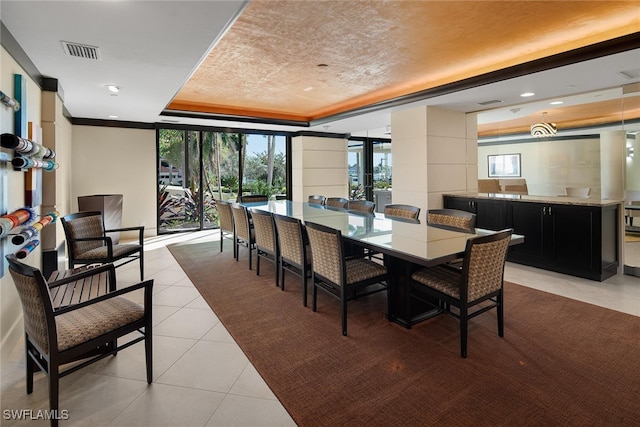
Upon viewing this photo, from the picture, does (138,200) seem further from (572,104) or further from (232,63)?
(572,104)

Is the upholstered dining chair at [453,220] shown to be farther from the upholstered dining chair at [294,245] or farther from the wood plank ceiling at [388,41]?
the wood plank ceiling at [388,41]

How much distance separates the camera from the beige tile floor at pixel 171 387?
176cm

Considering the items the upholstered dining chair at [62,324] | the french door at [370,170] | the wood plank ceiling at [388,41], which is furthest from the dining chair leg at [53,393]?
the french door at [370,170]

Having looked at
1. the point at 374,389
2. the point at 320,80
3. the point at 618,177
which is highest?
the point at 320,80

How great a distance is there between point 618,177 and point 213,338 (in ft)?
16.5

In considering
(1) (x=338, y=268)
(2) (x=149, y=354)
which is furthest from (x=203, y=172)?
(2) (x=149, y=354)

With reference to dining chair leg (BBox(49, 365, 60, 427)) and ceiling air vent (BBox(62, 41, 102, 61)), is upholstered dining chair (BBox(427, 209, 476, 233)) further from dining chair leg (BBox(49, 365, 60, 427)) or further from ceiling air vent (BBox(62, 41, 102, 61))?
ceiling air vent (BBox(62, 41, 102, 61))

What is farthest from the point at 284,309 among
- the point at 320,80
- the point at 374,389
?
the point at 320,80

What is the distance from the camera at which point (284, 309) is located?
3.14 m

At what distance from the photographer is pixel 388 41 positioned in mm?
3340

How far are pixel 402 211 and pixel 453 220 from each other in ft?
2.78

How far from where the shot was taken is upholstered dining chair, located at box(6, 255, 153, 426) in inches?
63.1

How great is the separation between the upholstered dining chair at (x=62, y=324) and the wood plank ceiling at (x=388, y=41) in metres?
2.27

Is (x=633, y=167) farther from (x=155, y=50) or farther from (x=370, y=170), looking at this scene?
(x=370, y=170)
